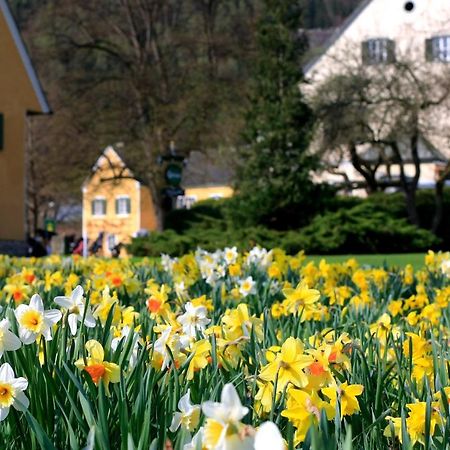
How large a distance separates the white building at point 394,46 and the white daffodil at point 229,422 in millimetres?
26845

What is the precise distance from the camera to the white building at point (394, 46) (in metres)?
29.8

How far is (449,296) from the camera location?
4160mm

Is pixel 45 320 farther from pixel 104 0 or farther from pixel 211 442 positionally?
pixel 104 0

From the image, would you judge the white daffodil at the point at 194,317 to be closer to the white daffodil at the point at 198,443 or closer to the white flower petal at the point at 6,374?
the white flower petal at the point at 6,374

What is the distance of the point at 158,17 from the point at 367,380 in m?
35.9

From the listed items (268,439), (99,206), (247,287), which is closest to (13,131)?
(247,287)

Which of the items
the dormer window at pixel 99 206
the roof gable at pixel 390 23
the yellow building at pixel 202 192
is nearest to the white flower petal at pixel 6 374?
the roof gable at pixel 390 23

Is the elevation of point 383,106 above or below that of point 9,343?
above

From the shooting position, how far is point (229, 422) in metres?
1.09

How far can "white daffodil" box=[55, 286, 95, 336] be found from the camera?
2438mm

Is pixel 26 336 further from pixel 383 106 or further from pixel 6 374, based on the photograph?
pixel 383 106

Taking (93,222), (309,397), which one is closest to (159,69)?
(93,222)

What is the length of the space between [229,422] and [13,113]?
77.9 ft

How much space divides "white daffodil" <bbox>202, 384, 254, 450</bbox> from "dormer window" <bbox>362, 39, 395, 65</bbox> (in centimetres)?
2894
